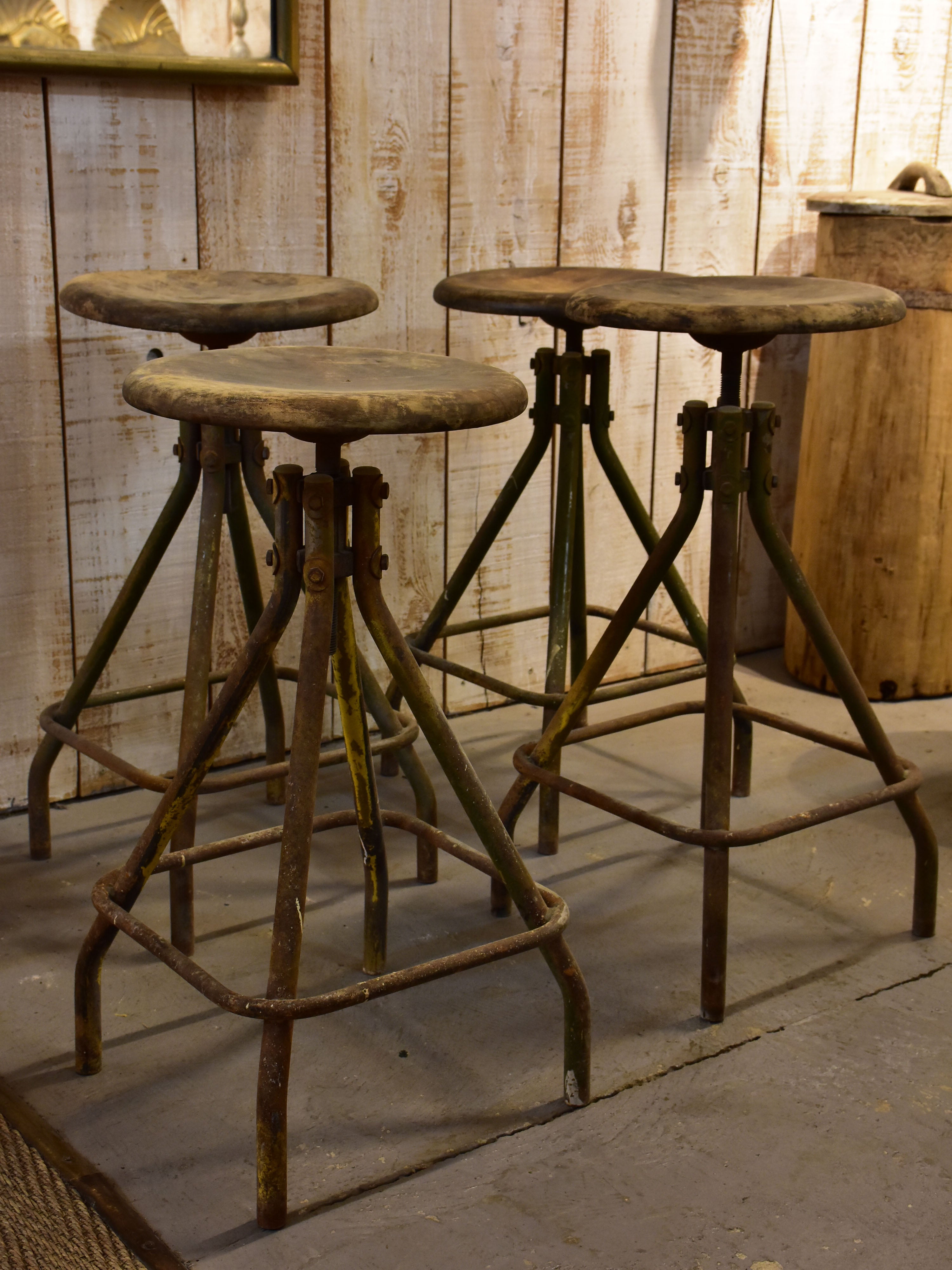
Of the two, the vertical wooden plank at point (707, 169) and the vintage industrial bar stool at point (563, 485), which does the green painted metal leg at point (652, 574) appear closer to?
the vintage industrial bar stool at point (563, 485)

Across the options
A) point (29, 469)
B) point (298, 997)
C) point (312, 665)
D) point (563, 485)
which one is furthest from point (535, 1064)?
point (29, 469)

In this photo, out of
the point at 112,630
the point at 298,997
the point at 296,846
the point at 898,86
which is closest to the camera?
the point at 296,846

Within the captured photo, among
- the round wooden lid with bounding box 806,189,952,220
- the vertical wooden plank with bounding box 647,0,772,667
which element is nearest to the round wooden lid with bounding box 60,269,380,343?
the vertical wooden plank with bounding box 647,0,772,667

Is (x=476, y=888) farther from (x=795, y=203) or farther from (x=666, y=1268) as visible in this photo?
(x=795, y=203)

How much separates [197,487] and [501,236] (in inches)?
34.0

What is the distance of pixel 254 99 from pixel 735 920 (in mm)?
1384

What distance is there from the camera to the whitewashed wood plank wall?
2068mm

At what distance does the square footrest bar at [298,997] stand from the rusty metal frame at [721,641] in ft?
0.70

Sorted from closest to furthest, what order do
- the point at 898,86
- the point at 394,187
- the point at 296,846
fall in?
the point at 296,846 → the point at 394,187 → the point at 898,86

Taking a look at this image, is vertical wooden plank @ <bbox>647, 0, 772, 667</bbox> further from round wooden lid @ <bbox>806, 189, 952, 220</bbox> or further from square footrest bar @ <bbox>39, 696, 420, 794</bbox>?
square footrest bar @ <bbox>39, 696, 420, 794</bbox>

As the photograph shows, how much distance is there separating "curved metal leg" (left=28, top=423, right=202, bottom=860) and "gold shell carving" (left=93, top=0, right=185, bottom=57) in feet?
1.74

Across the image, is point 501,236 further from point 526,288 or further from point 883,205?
point 883,205

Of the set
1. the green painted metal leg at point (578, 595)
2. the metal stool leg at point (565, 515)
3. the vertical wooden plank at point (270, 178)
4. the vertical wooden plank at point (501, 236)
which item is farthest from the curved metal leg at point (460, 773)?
the vertical wooden plank at point (501, 236)

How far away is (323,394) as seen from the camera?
1.20 metres
